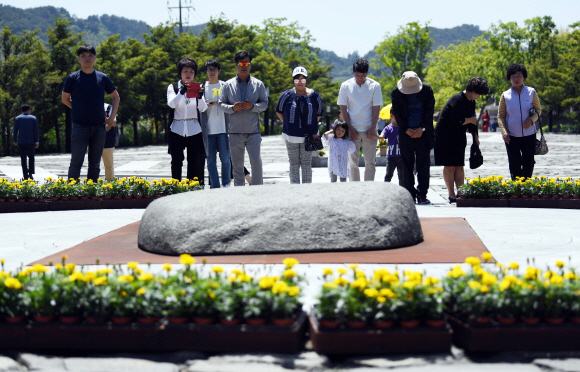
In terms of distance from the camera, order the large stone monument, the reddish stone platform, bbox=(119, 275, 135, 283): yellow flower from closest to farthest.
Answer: bbox=(119, 275, 135, 283): yellow flower, the reddish stone platform, the large stone monument

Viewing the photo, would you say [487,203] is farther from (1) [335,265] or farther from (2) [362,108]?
(1) [335,265]

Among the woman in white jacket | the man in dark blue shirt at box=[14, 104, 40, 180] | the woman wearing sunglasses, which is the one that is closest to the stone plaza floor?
the woman in white jacket

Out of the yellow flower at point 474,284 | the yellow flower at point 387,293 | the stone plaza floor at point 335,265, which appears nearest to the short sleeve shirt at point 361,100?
the stone plaza floor at point 335,265

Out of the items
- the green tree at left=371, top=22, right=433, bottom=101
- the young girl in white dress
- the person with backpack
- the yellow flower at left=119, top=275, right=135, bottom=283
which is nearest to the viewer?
the yellow flower at left=119, top=275, right=135, bottom=283

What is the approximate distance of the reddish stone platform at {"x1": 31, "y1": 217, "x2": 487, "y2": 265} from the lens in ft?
Answer: 15.6

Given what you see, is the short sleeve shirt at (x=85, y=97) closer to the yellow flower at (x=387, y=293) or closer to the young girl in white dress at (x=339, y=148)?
the young girl in white dress at (x=339, y=148)

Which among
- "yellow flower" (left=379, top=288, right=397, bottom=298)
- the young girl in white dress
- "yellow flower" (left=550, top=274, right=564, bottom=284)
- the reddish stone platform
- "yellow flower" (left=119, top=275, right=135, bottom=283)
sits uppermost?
the young girl in white dress

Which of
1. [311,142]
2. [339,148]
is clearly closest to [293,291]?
[311,142]

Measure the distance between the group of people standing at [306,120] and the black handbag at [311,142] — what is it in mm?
13

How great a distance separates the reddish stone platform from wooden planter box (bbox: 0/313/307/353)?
1.35 meters

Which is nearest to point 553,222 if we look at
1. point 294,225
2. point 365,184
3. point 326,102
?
point 365,184

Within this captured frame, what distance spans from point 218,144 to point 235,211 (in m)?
4.14

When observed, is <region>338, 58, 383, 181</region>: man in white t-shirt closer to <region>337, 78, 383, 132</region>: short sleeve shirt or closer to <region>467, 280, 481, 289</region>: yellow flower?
<region>337, 78, 383, 132</region>: short sleeve shirt

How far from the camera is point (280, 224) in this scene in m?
4.99
